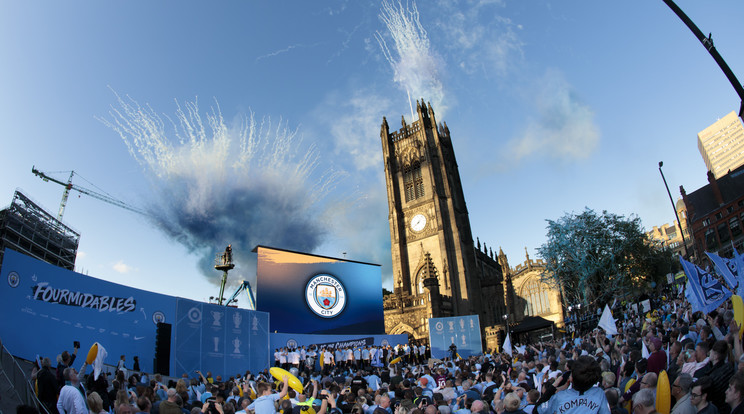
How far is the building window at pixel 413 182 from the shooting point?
190ft

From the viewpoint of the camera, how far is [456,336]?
31.6 metres

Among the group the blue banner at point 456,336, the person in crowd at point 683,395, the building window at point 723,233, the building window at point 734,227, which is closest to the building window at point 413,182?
the blue banner at point 456,336

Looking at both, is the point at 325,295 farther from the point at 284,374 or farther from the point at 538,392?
the point at 538,392

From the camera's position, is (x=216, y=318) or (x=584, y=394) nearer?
(x=584, y=394)

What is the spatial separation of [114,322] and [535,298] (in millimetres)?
44722

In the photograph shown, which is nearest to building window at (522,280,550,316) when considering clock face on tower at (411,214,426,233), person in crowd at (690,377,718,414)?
clock face on tower at (411,214,426,233)

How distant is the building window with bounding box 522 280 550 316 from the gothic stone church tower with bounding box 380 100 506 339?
289cm

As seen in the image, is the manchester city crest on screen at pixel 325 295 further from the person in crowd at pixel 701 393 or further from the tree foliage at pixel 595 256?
the person in crowd at pixel 701 393

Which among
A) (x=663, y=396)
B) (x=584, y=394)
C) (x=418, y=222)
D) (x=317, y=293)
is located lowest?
(x=663, y=396)

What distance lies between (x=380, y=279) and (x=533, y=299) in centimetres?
2340

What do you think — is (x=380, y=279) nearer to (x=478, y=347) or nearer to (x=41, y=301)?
(x=478, y=347)

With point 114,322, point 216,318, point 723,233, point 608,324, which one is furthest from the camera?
point 723,233

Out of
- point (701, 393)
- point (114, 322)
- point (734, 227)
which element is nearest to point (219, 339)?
point (114, 322)

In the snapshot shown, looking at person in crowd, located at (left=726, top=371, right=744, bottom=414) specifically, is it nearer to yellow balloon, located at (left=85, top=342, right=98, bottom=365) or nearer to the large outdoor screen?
yellow balloon, located at (left=85, top=342, right=98, bottom=365)
